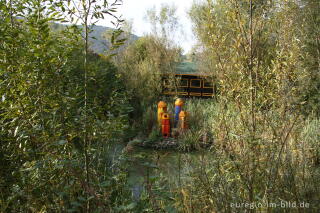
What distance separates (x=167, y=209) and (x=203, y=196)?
813mm

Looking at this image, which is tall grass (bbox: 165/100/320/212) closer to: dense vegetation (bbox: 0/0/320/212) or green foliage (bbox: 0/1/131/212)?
dense vegetation (bbox: 0/0/320/212)

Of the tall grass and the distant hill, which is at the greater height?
the distant hill

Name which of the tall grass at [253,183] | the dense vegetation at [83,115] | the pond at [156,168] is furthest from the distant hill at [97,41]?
the tall grass at [253,183]

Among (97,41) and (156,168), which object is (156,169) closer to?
(156,168)

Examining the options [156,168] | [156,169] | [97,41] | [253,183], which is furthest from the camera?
[97,41]

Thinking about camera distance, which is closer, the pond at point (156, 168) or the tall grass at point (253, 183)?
the pond at point (156, 168)

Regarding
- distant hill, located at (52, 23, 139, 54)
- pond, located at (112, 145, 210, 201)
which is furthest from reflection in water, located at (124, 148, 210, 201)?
distant hill, located at (52, 23, 139, 54)

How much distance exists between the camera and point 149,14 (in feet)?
64.2

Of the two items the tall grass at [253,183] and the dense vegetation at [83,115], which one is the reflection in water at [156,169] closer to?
the dense vegetation at [83,115]

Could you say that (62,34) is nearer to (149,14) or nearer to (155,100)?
(155,100)

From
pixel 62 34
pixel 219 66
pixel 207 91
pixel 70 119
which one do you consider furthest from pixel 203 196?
pixel 207 91

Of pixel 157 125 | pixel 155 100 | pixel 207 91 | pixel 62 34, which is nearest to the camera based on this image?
pixel 62 34

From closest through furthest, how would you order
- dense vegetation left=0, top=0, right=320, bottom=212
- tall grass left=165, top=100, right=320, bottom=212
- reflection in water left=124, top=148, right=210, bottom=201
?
reflection in water left=124, top=148, right=210, bottom=201 < dense vegetation left=0, top=0, right=320, bottom=212 < tall grass left=165, top=100, right=320, bottom=212

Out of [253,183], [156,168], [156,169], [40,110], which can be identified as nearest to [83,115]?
[40,110]
